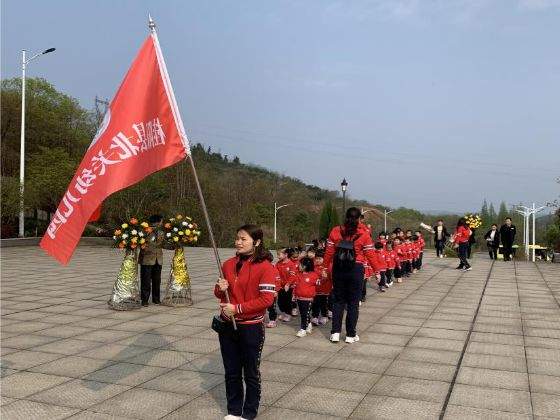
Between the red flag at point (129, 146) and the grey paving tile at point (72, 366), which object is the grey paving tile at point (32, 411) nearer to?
the grey paving tile at point (72, 366)

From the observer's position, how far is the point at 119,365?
20.5ft

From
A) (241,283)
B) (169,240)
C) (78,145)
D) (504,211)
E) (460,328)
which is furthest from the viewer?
(504,211)

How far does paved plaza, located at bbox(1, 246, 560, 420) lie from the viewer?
4957 mm

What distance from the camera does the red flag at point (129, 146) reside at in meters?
4.59

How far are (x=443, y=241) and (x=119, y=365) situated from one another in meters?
18.2

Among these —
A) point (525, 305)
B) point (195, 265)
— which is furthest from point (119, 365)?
point (195, 265)

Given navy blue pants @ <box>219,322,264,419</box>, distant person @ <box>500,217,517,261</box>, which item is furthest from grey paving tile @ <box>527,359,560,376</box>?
distant person @ <box>500,217,517,261</box>

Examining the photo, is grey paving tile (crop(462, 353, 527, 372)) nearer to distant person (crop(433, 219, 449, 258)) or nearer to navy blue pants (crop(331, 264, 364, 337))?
navy blue pants (crop(331, 264, 364, 337))

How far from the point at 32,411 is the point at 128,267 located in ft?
17.7

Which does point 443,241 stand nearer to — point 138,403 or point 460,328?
point 460,328

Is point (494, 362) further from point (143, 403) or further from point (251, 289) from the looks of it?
point (143, 403)

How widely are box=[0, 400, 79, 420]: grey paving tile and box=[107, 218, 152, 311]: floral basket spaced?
4893 mm

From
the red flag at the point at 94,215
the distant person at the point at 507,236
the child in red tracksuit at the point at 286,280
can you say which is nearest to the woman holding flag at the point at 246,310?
the red flag at the point at 94,215

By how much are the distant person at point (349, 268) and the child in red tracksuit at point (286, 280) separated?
2.99ft
